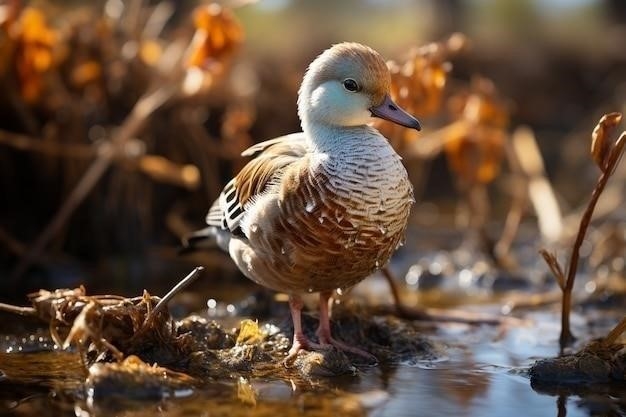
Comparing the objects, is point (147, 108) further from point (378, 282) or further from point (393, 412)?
point (393, 412)

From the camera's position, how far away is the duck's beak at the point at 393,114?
14.6ft

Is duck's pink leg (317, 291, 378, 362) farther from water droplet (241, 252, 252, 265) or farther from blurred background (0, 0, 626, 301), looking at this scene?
blurred background (0, 0, 626, 301)

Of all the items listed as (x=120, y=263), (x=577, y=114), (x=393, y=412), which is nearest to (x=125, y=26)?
(x=120, y=263)

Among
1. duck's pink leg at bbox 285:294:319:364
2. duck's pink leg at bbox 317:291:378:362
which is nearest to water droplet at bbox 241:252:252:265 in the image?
duck's pink leg at bbox 285:294:319:364

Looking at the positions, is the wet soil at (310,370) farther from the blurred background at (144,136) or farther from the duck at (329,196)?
the blurred background at (144,136)

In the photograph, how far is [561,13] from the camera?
19.9m

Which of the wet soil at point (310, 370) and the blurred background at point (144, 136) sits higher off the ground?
the blurred background at point (144, 136)

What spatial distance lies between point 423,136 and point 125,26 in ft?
7.37

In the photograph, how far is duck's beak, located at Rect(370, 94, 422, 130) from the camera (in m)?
4.45

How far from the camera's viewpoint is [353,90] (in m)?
4.45

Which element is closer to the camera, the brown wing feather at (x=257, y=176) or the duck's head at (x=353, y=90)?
the duck's head at (x=353, y=90)

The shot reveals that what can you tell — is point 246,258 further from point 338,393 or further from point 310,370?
point 338,393

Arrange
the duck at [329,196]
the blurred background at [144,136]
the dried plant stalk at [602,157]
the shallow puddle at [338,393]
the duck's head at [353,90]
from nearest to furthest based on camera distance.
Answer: the shallow puddle at [338,393] → the duck at [329,196] → the dried plant stalk at [602,157] → the duck's head at [353,90] → the blurred background at [144,136]

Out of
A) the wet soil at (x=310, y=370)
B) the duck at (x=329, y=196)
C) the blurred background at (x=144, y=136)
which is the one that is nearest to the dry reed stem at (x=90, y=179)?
the blurred background at (x=144, y=136)
